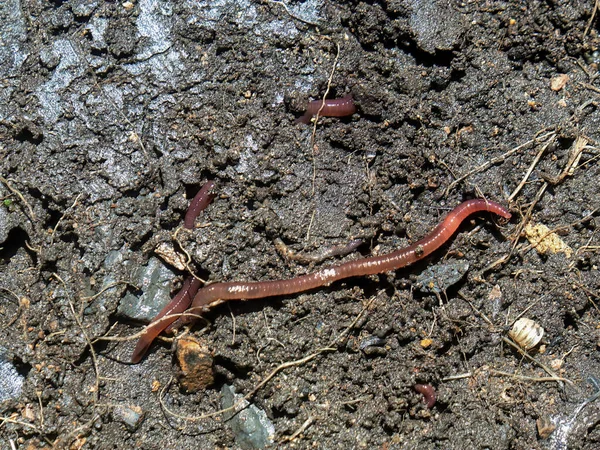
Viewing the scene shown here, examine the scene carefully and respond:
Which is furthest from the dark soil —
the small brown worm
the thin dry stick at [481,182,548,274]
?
the small brown worm

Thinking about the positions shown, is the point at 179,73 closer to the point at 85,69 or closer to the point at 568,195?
the point at 85,69

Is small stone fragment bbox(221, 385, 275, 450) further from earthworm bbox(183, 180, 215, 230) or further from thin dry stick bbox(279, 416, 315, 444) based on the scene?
earthworm bbox(183, 180, 215, 230)

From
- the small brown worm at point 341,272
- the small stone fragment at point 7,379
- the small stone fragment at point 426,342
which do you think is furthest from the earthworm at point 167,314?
the small stone fragment at point 426,342

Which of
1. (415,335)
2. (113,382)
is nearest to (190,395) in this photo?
(113,382)

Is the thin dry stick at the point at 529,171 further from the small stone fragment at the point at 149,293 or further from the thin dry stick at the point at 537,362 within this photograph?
the small stone fragment at the point at 149,293

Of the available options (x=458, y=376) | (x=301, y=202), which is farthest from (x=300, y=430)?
(x=301, y=202)
